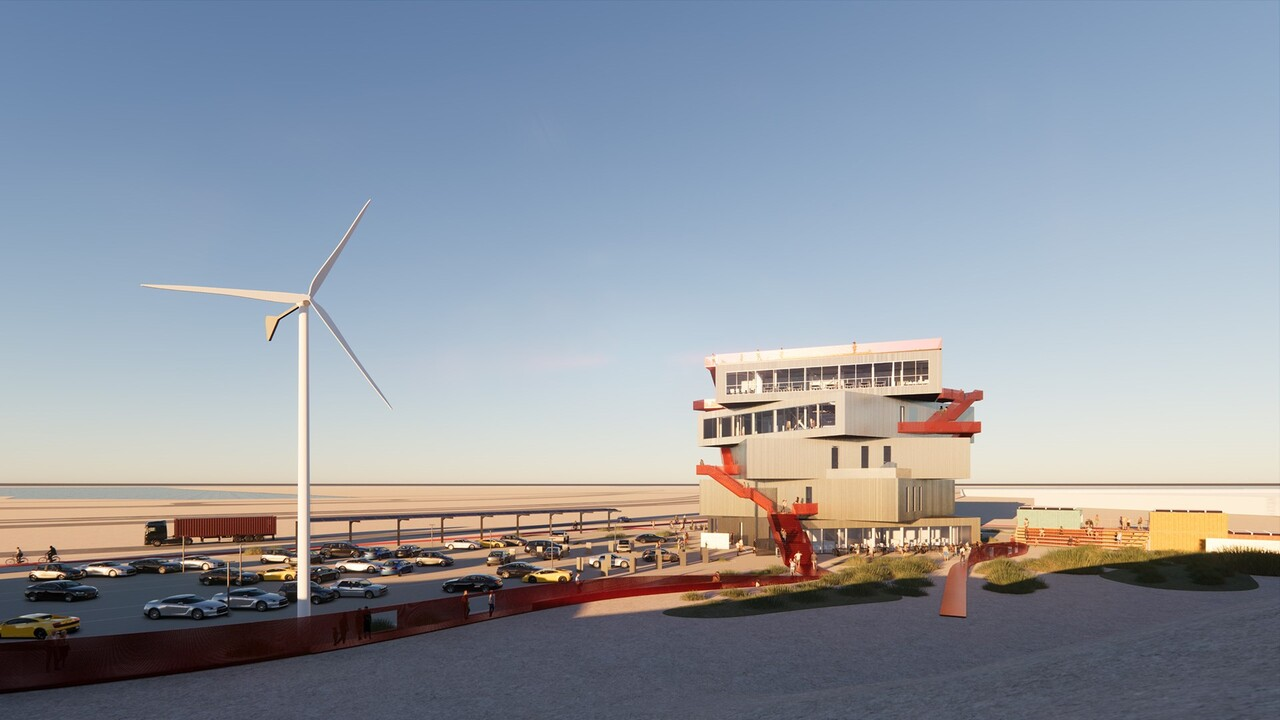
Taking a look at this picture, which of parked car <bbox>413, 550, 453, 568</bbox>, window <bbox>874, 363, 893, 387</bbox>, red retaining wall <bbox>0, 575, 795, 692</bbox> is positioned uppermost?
window <bbox>874, 363, 893, 387</bbox>

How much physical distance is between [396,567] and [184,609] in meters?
20.7

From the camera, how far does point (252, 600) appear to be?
42312 millimetres

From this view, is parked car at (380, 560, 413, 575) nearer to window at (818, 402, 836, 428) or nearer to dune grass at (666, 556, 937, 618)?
dune grass at (666, 556, 937, 618)

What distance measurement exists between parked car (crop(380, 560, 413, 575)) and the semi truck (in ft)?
103

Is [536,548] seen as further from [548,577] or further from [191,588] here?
[191,588]

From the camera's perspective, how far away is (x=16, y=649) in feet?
85.4

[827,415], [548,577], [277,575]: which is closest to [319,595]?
[277,575]

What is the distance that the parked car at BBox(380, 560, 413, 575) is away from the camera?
5928 centimetres

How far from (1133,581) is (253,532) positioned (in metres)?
82.5

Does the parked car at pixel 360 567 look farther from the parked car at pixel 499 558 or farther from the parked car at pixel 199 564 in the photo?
the parked car at pixel 199 564

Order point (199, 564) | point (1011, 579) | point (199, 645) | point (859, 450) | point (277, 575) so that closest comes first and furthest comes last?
point (199, 645) < point (1011, 579) < point (277, 575) < point (199, 564) < point (859, 450)

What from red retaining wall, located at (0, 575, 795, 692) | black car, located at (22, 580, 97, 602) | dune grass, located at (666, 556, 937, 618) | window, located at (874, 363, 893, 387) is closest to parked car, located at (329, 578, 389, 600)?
red retaining wall, located at (0, 575, 795, 692)

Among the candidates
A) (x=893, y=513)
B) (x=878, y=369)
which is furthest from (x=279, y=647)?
(x=878, y=369)

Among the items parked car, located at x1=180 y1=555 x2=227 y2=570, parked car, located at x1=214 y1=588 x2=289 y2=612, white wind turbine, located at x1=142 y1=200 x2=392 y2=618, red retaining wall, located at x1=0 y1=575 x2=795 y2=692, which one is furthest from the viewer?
parked car, located at x1=180 y1=555 x2=227 y2=570
